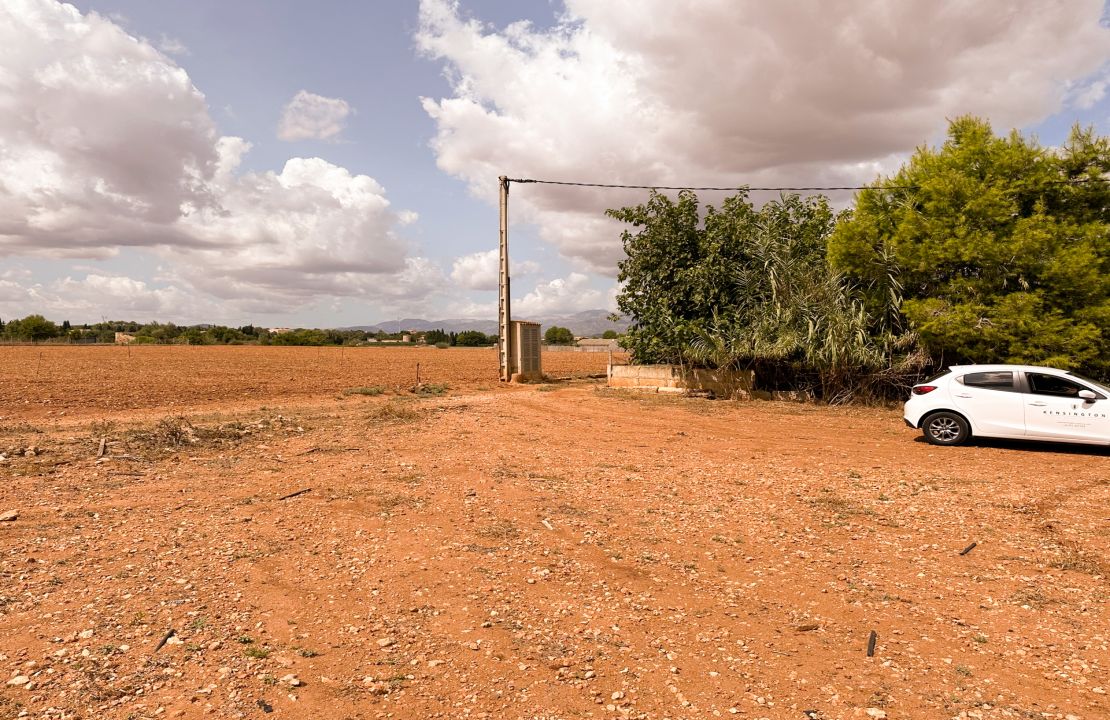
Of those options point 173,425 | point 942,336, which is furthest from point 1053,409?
point 173,425

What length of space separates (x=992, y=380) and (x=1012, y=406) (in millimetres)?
497

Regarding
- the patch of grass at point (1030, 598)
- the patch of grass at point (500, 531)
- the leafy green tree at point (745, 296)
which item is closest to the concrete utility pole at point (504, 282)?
the leafy green tree at point (745, 296)

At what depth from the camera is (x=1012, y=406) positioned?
9859mm

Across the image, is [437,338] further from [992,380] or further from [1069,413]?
[1069,413]

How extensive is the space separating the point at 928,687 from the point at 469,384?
67.7ft

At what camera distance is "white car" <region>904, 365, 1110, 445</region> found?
9.48 meters

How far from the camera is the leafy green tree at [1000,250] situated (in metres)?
13.2

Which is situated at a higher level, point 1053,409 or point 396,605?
point 1053,409

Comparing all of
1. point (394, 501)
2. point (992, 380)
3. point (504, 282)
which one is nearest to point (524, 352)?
point (504, 282)

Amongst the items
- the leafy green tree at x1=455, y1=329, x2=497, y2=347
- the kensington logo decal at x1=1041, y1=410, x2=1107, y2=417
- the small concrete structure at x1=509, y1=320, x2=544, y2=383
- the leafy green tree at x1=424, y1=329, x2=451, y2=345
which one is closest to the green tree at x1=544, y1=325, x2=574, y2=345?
the leafy green tree at x1=455, y1=329, x2=497, y2=347

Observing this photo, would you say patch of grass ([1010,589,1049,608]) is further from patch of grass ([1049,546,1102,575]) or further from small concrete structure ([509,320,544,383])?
small concrete structure ([509,320,544,383])

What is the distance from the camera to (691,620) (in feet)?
13.4

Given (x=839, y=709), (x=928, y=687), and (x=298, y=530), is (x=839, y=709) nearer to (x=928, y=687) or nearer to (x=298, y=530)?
(x=928, y=687)

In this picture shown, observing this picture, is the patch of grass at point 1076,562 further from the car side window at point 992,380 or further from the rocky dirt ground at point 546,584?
the car side window at point 992,380
